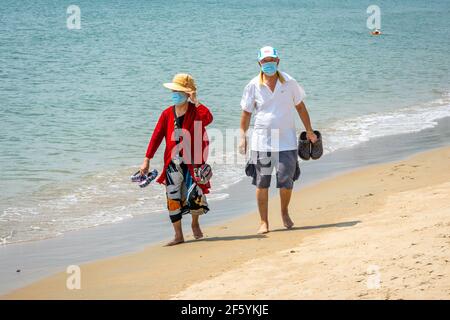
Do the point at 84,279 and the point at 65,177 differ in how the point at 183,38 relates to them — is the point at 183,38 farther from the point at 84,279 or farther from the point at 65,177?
the point at 84,279

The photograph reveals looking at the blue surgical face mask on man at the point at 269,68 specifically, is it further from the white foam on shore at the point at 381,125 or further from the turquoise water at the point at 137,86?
the white foam on shore at the point at 381,125

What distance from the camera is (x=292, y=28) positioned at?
44875 millimetres

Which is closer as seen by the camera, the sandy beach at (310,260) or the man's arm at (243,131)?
the sandy beach at (310,260)

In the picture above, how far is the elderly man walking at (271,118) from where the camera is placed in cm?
753

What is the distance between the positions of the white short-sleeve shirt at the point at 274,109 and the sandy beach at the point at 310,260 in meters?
0.82

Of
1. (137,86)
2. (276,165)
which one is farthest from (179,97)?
(137,86)

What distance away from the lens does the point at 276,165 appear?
7.69m

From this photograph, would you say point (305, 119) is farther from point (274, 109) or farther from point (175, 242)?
point (175, 242)

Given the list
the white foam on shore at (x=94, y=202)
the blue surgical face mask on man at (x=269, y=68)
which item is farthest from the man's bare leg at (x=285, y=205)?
the white foam on shore at (x=94, y=202)

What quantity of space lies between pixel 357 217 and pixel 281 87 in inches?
55.7

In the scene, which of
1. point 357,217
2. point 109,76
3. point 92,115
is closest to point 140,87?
point 109,76

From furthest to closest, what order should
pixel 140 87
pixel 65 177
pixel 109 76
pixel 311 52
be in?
pixel 311 52 < pixel 109 76 < pixel 140 87 < pixel 65 177

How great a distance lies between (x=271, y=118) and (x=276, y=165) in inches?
17.3

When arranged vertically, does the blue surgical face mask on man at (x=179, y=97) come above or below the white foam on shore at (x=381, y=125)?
below
